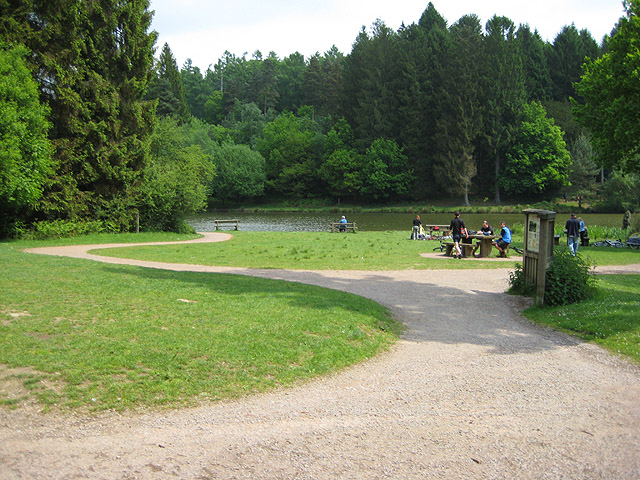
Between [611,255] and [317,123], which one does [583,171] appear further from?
[611,255]

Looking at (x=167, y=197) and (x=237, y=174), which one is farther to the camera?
(x=237, y=174)

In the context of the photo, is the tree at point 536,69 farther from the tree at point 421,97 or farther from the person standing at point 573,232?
the person standing at point 573,232

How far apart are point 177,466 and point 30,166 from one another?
27172 mm

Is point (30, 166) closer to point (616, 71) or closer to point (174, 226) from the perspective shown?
point (174, 226)

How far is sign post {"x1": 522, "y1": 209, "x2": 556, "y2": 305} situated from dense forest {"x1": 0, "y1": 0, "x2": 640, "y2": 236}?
15.6 meters

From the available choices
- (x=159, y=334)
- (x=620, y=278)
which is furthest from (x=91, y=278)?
(x=620, y=278)

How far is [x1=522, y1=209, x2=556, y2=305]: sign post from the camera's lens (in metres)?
12.6

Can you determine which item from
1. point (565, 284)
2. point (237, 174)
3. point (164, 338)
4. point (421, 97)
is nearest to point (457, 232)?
point (565, 284)

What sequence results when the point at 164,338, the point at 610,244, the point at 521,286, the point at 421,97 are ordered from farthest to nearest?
the point at 421,97 → the point at 610,244 → the point at 521,286 → the point at 164,338

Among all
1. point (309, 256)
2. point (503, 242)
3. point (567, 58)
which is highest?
point (567, 58)

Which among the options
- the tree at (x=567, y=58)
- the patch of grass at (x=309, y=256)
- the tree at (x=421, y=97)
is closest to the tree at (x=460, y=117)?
the tree at (x=421, y=97)

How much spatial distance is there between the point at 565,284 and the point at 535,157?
215 feet

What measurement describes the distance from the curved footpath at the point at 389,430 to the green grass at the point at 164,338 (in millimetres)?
413

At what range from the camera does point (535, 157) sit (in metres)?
72.7
